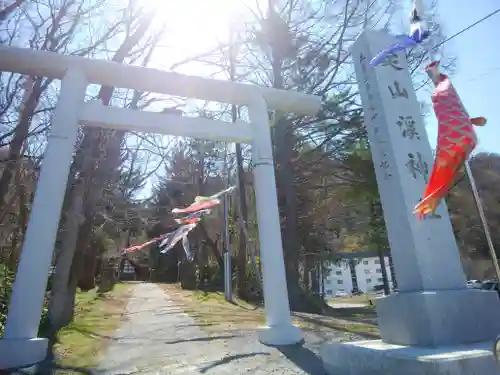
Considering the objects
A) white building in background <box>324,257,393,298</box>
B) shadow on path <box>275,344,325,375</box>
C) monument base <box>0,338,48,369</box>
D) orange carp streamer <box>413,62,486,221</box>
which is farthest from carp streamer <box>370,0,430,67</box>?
white building in background <box>324,257,393,298</box>

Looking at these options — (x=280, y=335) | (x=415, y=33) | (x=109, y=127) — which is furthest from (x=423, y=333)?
(x=109, y=127)

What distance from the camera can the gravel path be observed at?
3.70 m

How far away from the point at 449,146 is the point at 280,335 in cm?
315

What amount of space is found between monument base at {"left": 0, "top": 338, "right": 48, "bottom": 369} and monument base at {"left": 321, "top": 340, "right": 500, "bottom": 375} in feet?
10.6

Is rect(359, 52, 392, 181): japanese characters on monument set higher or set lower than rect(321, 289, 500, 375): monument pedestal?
higher

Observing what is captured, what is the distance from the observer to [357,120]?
33.9ft

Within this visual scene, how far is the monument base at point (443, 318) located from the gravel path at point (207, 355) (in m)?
0.94

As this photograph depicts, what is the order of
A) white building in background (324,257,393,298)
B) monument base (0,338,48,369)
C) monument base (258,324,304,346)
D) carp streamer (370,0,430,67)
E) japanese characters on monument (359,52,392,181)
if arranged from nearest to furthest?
carp streamer (370,0,430,67)
monument base (0,338,48,369)
japanese characters on monument (359,52,392,181)
monument base (258,324,304,346)
white building in background (324,257,393,298)

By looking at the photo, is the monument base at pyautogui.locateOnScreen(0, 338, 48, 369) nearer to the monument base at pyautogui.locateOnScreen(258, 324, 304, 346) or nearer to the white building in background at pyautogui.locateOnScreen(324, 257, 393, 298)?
the monument base at pyautogui.locateOnScreen(258, 324, 304, 346)

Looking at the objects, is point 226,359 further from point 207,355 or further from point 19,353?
point 19,353

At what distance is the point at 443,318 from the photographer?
3.02m

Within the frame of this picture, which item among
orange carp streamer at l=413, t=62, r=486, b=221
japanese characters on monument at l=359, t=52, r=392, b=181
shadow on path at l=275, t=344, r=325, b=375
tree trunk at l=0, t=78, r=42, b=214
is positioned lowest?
shadow on path at l=275, t=344, r=325, b=375

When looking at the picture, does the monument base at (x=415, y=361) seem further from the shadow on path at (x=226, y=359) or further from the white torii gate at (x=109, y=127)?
the white torii gate at (x=109, y=127)

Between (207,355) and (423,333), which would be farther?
(207,355)
